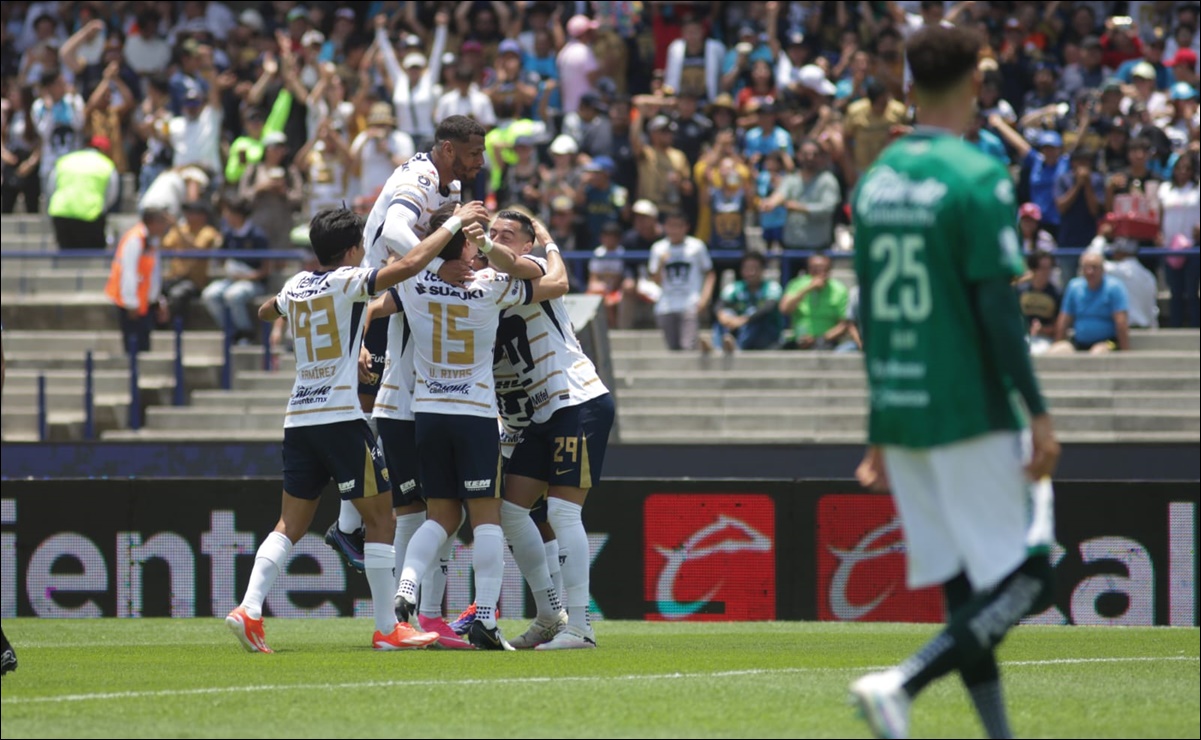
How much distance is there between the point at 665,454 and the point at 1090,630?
528 centimetres

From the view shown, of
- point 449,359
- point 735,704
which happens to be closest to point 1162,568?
point 449,359

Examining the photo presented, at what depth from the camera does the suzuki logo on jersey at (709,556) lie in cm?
1478

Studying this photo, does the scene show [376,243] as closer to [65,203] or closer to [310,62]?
[65,203]

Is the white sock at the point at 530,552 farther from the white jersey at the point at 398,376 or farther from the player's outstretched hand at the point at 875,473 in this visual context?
the player's outstretched hand at the point at 875,473

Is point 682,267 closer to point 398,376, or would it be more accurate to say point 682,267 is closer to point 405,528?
point 405,528

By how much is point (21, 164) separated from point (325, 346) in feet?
47.3

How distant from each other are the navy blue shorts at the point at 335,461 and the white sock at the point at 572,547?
936 mm

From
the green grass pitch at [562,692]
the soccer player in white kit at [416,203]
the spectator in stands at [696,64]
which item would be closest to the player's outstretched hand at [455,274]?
the soccer player in white kit at [416,203]

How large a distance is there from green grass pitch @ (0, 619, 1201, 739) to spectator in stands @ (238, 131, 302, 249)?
10.8 meters

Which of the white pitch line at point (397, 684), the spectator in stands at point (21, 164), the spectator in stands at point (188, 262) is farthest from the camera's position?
the spectator in stands at point (21, 164)

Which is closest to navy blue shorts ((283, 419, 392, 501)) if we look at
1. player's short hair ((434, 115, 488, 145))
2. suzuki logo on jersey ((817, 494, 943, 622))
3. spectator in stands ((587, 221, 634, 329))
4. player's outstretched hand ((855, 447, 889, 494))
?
player's short hair ((434, 115, 488, 145))

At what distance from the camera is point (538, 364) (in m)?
10.0

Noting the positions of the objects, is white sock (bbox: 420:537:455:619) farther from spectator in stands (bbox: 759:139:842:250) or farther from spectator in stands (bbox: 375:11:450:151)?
spectator in stands (bbox: 375:11:450:151)

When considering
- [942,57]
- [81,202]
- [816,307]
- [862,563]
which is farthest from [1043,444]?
[81,202]
